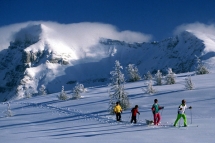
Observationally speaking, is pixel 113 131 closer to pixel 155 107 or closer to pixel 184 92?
pixel 155 107

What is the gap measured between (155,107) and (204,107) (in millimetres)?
6426

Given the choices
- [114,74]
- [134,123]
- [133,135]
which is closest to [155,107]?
[134,123]

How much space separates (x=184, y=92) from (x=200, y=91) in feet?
5.59

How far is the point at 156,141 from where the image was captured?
13.2m

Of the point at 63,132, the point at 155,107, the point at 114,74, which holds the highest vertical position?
the point at 114,74

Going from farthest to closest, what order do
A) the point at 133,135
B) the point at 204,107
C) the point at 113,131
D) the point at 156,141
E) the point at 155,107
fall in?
the point at 204,107, the point at 155,107, the point at 113,131, the point at 133,135, the point at 156,141

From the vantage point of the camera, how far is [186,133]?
14844 mm

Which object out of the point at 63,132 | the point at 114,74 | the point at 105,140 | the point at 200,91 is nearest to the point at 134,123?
the point at 63,132

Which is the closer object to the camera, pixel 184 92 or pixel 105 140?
pixel 105 140

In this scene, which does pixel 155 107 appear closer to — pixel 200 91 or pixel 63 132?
pixel 63 132

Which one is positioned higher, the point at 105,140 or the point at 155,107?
the point at 155,107

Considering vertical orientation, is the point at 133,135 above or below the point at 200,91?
below

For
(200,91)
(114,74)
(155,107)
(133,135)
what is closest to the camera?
(133,135)

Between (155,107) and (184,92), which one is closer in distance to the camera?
(155,107)
